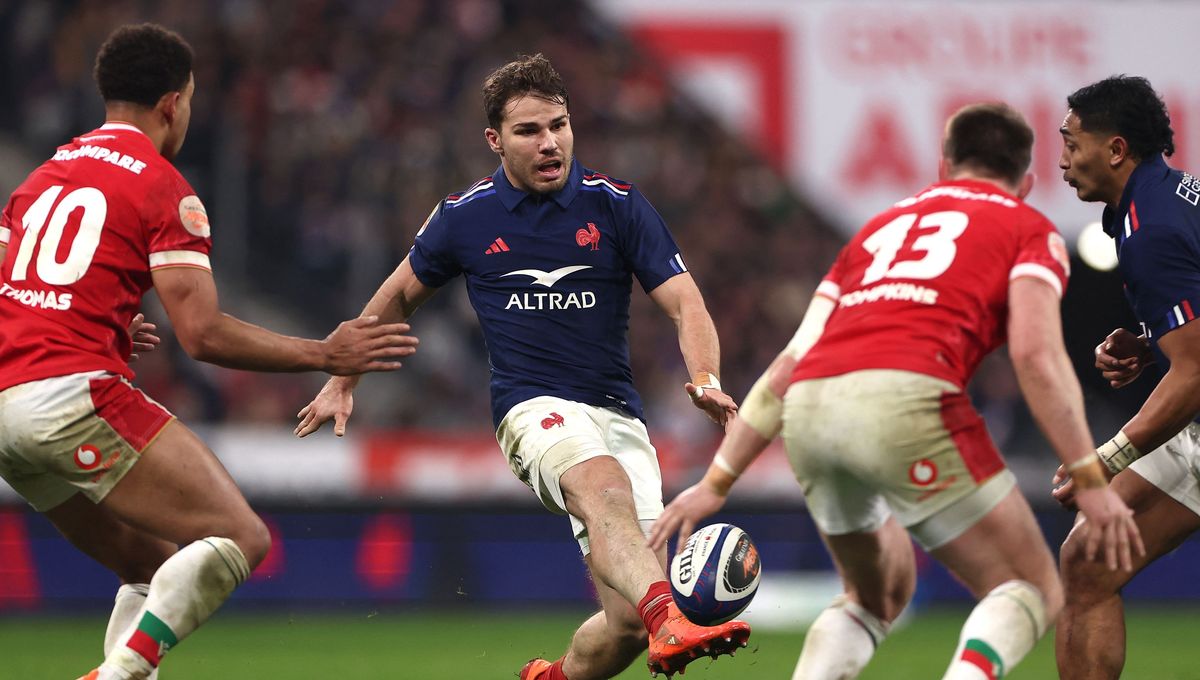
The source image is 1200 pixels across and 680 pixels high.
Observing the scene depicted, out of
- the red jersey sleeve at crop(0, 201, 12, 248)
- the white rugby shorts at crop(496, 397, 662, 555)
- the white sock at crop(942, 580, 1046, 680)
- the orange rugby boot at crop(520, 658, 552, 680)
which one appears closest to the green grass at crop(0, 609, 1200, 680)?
the orange rugby boot at crop(520, 658, 552, 680)

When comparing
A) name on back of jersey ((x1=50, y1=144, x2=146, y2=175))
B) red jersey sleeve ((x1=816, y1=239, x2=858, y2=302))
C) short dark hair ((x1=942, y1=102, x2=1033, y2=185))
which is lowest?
red jersey sleeve ((x1=816, y1=239, x2=858, y2=302))

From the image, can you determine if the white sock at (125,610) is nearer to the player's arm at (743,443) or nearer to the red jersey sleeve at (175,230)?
the red jersey sleeve at (175,230)

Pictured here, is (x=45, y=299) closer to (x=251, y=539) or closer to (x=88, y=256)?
(x=88, y=256)

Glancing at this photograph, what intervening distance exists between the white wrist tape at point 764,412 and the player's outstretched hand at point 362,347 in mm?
1585

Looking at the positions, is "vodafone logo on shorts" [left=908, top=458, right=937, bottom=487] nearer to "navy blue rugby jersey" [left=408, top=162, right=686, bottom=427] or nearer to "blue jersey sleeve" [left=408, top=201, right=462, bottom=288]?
"navy blue rugby jersey" [left=408, top=162, right=686, bottom=427]

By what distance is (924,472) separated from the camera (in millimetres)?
4926

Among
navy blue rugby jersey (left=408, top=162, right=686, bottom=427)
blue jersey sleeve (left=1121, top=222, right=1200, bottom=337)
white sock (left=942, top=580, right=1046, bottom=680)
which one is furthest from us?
navy blue rugby jersey (left=408, top=162, right=686, bottom=427)

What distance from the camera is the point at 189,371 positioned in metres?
15.0

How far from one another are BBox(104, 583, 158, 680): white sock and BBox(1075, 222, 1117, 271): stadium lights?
859 cm

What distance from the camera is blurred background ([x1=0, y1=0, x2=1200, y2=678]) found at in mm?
13977

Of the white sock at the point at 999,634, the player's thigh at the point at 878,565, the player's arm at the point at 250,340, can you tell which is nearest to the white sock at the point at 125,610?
the player's arm at the point at 250,340

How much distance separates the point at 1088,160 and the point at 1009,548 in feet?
7.17

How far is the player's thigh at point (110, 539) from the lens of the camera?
20.3ft

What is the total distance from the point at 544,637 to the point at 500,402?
18.0ft
